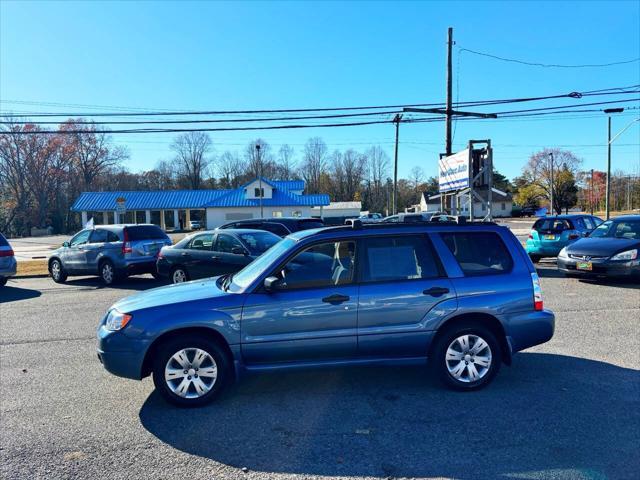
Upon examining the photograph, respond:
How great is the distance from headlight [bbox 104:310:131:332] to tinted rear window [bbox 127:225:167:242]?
870 centimetres

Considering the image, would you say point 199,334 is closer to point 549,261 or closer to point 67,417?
point 67,417

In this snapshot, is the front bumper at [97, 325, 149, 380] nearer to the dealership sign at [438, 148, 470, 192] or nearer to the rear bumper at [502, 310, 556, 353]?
the rear bumper at [502, 310, 556, 353]

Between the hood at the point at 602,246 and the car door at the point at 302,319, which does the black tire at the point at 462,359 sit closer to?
the car door at the point at 302,319

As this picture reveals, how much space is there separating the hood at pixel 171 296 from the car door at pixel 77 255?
31.1ft

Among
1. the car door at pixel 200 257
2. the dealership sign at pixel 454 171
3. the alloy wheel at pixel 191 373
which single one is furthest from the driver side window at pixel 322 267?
the dealership sign at pixel 454 171

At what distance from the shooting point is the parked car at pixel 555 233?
14.0m

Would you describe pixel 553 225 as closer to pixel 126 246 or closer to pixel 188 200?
pixel 126 246

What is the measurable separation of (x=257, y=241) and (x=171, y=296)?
633 cm

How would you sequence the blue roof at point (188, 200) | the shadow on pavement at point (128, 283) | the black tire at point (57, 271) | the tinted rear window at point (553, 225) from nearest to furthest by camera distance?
the shadow on pavement at point (128, 283), the black tire at point (57, 271), the tinted rear window at point (553, 225), the blue roof at point (188, 200)

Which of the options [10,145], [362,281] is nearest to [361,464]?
[362,281]

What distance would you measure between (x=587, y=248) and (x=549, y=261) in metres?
5.29

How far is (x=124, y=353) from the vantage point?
411 centimetres

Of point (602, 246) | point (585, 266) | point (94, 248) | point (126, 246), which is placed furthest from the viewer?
point (94, 248)

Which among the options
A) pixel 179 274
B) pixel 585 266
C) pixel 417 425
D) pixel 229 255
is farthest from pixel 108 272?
pixel 585 266
